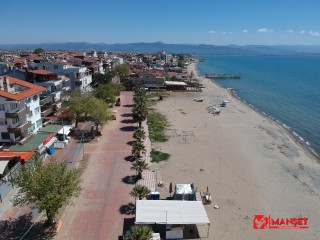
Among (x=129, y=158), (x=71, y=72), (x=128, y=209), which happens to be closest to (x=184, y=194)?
(x=128, y=209)

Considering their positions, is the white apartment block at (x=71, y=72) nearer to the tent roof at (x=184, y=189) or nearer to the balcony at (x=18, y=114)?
the balcony at (x=18, y=114)

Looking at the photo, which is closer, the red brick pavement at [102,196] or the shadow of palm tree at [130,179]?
the red brick pavement at [102,196]

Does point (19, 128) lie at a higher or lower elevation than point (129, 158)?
higher

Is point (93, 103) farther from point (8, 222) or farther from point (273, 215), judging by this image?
point (273, 215)

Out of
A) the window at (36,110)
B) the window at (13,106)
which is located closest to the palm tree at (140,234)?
the window at (13,106)

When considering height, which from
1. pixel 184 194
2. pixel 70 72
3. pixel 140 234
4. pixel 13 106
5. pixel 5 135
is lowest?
pixel 184 194

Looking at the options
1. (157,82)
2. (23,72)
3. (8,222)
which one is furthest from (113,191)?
(157,82)

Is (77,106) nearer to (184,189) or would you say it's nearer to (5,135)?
(5,135)
